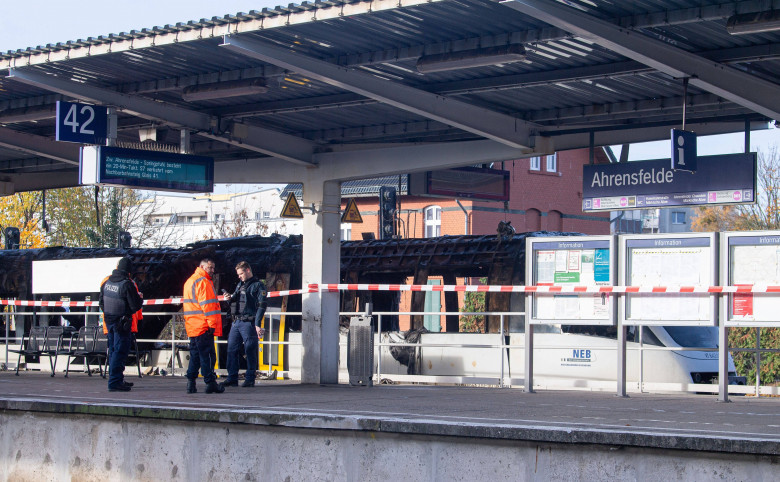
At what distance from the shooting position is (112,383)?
1333 cm

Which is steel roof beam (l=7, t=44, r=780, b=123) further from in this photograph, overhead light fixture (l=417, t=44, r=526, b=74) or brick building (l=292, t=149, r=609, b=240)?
brick building (l=292, t=149, r=609, b=240)

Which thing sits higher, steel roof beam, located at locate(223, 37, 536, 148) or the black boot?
steel roof beam, located at locate(223, 37, 536, 148)

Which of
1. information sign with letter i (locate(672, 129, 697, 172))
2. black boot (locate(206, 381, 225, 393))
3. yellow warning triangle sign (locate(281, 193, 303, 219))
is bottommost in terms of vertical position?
black boot (locate(206, 381, 225, 393))

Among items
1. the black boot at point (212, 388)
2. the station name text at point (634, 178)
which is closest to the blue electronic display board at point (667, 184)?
the station name text at point (634, 178)

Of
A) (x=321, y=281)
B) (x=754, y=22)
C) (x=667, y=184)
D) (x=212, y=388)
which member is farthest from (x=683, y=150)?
(x=212, y=388)

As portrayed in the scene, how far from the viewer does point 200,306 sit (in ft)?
42.4

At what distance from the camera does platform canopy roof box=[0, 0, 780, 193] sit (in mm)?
10805

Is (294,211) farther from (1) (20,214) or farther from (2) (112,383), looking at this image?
(1) (20,214)

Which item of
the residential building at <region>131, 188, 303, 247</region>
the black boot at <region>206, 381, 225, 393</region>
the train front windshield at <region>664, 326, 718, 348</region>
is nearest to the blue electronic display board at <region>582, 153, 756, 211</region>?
the train front windshield at <region>664, 326, 718, 348</region>

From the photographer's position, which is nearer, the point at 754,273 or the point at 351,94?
the point at 754,273

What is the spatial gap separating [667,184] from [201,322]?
6.56 metres

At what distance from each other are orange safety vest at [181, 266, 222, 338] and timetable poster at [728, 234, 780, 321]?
6087mm

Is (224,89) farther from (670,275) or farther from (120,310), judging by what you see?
(670,275)

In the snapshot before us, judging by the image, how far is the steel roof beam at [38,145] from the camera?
1666cm
